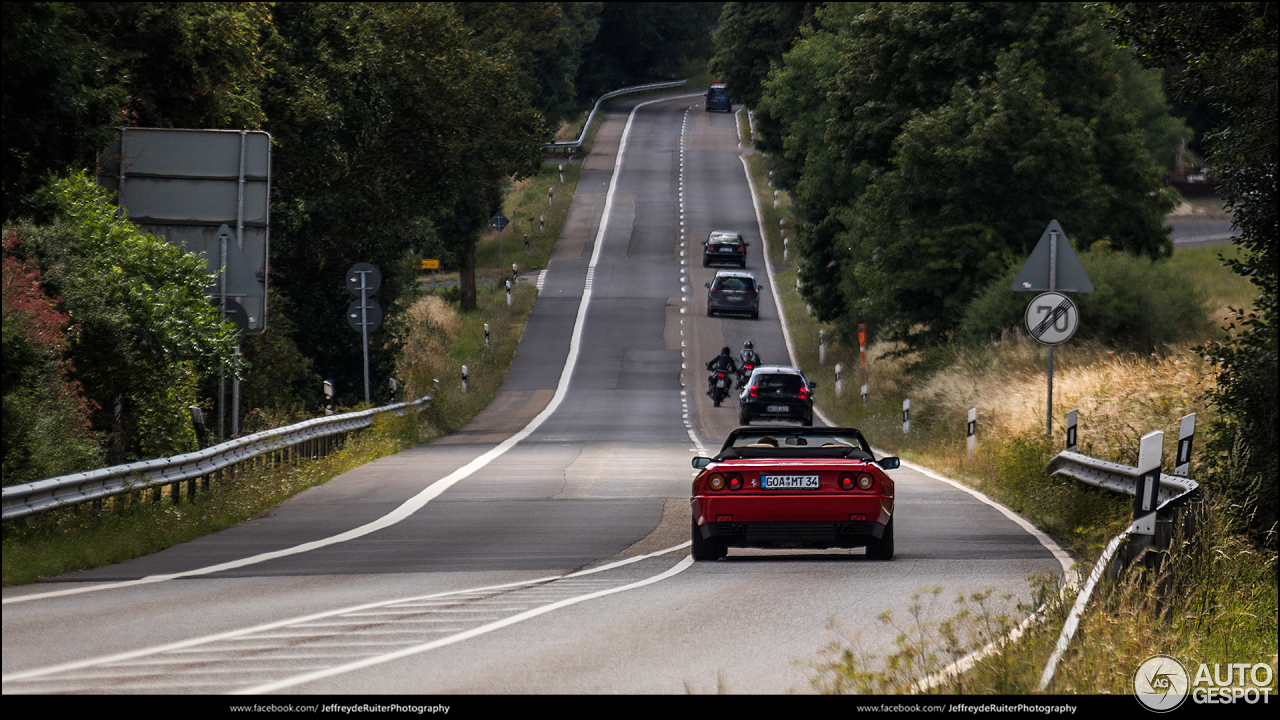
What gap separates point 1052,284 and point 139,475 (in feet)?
37.4

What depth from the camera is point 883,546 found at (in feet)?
40.1

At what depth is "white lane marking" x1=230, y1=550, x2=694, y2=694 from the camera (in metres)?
6.55

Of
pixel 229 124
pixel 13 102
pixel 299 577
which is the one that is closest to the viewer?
pixel 299 577

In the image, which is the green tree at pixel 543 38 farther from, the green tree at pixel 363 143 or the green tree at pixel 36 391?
the green tree at pixel 36 391

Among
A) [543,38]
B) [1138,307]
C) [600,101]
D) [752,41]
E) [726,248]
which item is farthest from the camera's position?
[600,101]

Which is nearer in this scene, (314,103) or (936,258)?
(314,103)

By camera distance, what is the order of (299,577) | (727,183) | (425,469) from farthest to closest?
(727,183) → (425,469) → (299,577)

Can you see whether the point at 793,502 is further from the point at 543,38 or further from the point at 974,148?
the point at 543,38

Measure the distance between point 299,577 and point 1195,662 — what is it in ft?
21.4

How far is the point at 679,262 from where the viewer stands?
235 ft

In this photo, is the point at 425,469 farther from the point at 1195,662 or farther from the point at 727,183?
the point at 727,183

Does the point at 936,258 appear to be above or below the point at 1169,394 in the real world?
above

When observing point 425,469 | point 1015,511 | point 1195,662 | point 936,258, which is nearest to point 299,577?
point 1195,662

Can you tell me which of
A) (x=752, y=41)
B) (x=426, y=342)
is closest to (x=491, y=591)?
(x=426, y=342)
